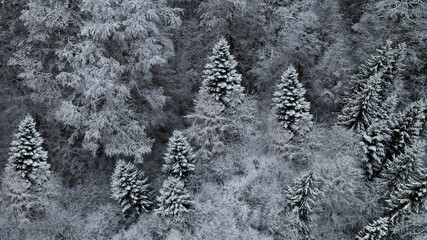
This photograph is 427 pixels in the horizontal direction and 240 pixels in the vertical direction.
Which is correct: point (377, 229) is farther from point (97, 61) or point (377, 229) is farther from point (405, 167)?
point (97, 61)

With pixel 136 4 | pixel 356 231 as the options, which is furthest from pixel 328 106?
pixel 136 4

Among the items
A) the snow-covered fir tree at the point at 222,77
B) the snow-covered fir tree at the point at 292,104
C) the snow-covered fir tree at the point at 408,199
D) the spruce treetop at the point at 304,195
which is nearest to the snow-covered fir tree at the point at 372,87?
the snow-covered fir tree at the point at 292,104

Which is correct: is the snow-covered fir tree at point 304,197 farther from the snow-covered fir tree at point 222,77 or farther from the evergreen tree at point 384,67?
the evergreen tree at point 384,67

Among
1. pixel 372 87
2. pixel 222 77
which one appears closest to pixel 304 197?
pixel 372 87

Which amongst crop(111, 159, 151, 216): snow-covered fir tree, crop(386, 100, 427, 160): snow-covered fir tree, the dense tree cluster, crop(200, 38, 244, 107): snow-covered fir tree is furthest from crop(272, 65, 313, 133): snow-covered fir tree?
crop(111, 159, 151, 216): snow-covered fir tree

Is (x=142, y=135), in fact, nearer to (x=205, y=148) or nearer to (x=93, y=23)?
(x=205, y=148)

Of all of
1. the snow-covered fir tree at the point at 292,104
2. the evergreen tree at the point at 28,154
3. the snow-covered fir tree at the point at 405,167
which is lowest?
the evergreen tree at the point at 28,154
